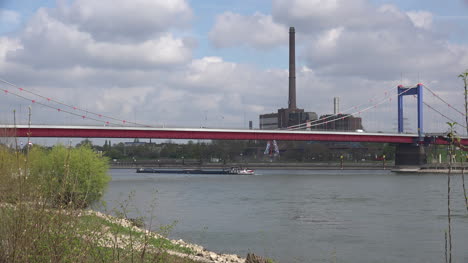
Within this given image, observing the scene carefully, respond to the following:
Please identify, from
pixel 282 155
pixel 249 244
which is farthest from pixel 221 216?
pixel 282 155

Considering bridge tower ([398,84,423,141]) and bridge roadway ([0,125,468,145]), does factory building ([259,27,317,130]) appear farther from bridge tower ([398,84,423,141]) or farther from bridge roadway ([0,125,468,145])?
bridge roadway ([0,125,468,145])

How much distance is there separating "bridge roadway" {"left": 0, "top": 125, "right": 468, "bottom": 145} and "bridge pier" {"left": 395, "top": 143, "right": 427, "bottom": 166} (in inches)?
98.5

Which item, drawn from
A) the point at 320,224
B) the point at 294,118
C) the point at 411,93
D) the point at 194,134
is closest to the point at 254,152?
the point at 294,118

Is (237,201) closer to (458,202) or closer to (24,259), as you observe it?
(458,202)

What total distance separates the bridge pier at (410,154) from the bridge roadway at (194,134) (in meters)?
2.50

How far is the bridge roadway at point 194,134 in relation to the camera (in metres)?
64.7

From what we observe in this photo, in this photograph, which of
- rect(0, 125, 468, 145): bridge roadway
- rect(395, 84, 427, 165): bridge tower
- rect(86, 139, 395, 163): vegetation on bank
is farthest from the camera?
rect(86, 139, 395, 163): vegetation on bank

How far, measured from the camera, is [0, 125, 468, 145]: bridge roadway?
64.7m

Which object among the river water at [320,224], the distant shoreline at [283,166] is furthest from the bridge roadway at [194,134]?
the river water at [320,224]

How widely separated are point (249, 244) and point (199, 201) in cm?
1998

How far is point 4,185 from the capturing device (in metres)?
8.57

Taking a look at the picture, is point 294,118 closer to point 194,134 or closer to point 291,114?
point 291,114

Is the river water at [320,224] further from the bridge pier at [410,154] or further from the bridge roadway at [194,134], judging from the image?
the bridge pier at [410,154]

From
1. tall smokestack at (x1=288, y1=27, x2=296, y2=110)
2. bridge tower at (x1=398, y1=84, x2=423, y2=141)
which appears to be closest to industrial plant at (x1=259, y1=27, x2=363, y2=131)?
tall smokestack at (x1=288, y1=27, x2=296, y2=110)
